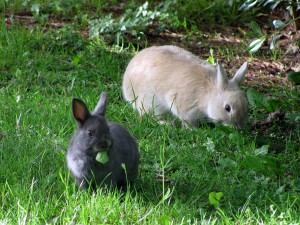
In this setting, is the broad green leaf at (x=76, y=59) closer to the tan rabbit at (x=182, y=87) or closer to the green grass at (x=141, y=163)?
the green grass at (x=141, y=163)

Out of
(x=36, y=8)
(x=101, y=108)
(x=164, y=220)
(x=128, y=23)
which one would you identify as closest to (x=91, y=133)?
(x=101, y=108)

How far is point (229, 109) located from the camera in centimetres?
599

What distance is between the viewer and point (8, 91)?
6348 mm

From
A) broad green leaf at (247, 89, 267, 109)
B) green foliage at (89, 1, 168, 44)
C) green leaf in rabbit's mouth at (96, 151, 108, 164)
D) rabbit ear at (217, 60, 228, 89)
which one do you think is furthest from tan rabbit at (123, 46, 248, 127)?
green leaf in rabbit's mouth at (96, 151, 108, 164)

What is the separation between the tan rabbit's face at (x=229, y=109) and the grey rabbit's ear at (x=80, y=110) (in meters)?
1.90

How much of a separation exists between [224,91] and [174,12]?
2569mm

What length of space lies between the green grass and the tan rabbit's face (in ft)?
0.48

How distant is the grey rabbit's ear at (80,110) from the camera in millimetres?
4344

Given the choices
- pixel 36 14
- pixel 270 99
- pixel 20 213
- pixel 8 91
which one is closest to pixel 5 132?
pixel 8 91

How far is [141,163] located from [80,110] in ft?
3.01

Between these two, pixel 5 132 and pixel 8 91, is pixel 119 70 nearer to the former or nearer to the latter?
pixel 8 91

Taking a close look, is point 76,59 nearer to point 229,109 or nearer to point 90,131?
point 229,109

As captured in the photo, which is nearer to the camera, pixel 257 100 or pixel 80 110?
pixel 80 110

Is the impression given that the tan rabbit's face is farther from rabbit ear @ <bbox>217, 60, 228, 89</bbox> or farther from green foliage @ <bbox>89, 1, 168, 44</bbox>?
green foliage @ <bbox>89, 1, 168, 44</bbox>
